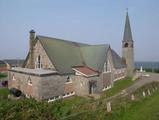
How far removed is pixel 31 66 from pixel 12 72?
337cm

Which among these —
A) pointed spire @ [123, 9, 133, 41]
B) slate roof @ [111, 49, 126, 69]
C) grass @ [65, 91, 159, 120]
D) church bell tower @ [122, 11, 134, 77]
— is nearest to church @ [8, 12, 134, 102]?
slate roof @ [111, 49, 126, 69]

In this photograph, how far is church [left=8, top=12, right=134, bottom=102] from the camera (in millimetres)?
26480

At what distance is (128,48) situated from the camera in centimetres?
4788

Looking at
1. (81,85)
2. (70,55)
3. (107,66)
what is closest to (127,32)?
(107,66)

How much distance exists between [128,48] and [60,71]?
24.6 meters

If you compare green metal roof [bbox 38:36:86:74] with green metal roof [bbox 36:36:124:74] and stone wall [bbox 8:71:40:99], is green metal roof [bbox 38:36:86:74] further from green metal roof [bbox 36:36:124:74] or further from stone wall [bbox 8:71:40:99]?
stone wall [bbox 8:71:40:99]

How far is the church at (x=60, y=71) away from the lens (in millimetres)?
26480

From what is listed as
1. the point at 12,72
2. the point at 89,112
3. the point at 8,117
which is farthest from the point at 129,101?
the point at 12,72

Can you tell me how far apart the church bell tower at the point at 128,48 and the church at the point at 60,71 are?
12606mm

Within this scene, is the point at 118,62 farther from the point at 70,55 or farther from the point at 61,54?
the point at 61,54

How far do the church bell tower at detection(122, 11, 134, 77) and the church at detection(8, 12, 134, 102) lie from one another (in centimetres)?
1261

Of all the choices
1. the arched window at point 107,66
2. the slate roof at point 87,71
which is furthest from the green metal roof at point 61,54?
the arched window at point 107,66

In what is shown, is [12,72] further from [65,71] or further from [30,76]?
[65,71]

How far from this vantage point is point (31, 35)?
32062 millimetres
